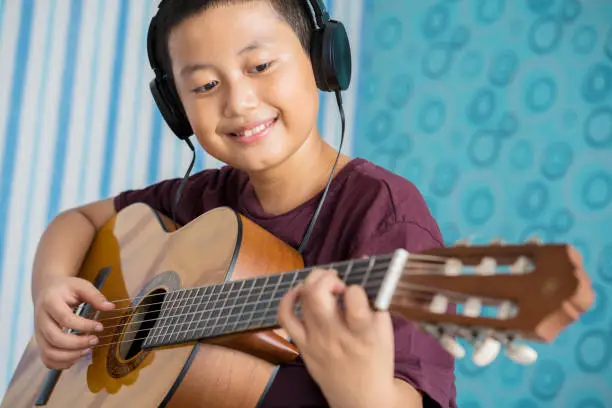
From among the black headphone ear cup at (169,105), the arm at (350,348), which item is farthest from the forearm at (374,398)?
the black headphone ear cup at (169,105)

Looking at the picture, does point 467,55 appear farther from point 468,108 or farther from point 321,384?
point 321,384

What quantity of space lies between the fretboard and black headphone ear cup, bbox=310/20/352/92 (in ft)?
1.18

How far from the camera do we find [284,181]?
3.69 feet

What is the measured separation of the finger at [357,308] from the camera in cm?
66

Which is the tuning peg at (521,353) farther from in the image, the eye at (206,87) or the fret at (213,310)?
the eye at (206,87)

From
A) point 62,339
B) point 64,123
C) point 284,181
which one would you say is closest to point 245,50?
point 284,181

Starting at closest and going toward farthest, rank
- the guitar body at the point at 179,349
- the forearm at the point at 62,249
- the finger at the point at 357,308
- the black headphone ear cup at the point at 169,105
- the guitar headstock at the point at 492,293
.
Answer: the guitar headstock at the point at 492,293
the finger at the point at 357,308
the guitar body at the point at 179,349
the black headphone ear cup at the point at 169,105
the forearm at the point at 62,249

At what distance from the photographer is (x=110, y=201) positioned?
1.46 m

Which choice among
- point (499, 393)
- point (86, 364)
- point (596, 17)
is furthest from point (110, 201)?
point (596, 17)

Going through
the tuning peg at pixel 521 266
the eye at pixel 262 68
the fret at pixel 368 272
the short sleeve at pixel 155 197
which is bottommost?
the short sleeve at pixel 155 197

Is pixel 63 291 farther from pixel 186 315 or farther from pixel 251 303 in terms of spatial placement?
pixel 251 303

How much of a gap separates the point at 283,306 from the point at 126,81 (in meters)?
1.44

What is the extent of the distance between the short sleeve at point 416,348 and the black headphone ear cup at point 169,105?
0.46 m

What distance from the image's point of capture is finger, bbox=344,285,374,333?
665 mm
